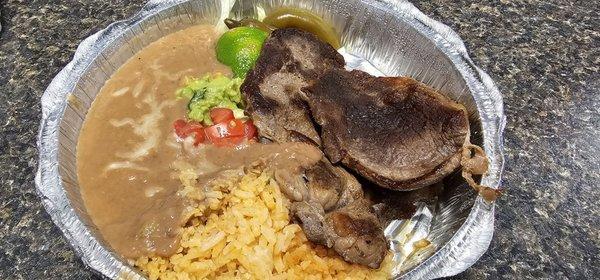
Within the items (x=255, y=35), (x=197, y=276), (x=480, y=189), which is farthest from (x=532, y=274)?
(x=255, y=35)

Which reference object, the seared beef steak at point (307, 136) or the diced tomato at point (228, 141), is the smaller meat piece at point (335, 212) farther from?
the diced tomato at point (228, 141)

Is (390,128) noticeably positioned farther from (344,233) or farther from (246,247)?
(246,247)

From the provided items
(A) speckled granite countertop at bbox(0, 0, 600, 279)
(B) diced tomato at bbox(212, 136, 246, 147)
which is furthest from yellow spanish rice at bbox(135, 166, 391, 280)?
(A) speckled granite countertop at bbox(0, 0, 600, 279)

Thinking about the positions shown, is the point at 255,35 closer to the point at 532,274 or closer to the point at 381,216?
the point at 381,216

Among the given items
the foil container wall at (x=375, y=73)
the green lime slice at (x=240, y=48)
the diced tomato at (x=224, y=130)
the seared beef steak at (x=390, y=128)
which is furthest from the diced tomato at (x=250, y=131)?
the foil container wall at (x=375, y=73)

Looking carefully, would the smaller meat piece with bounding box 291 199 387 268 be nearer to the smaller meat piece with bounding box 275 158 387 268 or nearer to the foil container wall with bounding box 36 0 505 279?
the smaller meat piece with bounding box 275 158 387 268

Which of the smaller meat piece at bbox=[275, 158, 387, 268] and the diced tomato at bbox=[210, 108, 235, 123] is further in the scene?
the diced tomato at bbox=[210, 108, 235, 123]

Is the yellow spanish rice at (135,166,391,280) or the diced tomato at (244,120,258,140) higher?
the diced tomato at (244,120,258,140)
